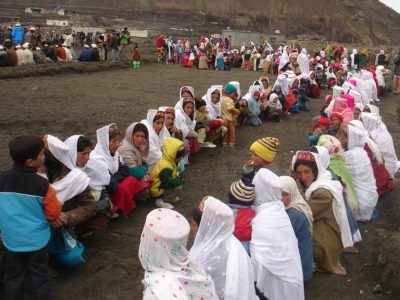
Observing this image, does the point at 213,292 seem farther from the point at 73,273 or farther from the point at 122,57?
the point at 122,57

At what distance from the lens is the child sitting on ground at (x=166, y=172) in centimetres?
552

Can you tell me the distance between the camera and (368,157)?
581cm

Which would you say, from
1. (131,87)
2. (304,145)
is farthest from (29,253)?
(131,87)

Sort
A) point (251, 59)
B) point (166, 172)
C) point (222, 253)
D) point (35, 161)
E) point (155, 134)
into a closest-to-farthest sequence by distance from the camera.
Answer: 1. point (222, 253)
2. point (35, 161)
3. point (166, 172)
4. point (155, 134)
5. point (251, 59)

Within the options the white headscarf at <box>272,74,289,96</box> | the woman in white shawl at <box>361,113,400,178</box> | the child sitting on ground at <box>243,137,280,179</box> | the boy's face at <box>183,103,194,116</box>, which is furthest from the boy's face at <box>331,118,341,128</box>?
the white headscarf at <box>272,74,289,96</box>

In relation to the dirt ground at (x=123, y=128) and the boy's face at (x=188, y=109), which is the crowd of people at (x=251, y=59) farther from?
the boy's face at (x=188, y=109)

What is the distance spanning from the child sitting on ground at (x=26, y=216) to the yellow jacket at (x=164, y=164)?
2262mm

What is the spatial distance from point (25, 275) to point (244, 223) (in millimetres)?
1742

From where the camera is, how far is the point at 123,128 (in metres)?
8.99

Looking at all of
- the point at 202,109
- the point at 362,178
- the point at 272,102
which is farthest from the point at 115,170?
the point at 272,102

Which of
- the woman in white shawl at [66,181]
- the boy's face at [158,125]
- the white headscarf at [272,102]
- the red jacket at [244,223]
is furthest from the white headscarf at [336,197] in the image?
the white headscarf at [272,102]

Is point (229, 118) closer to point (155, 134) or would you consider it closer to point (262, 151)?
point (155, 134)

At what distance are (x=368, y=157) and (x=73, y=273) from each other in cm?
403

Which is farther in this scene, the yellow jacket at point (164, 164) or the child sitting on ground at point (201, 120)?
the child sitting on ground at point (201, 120)
